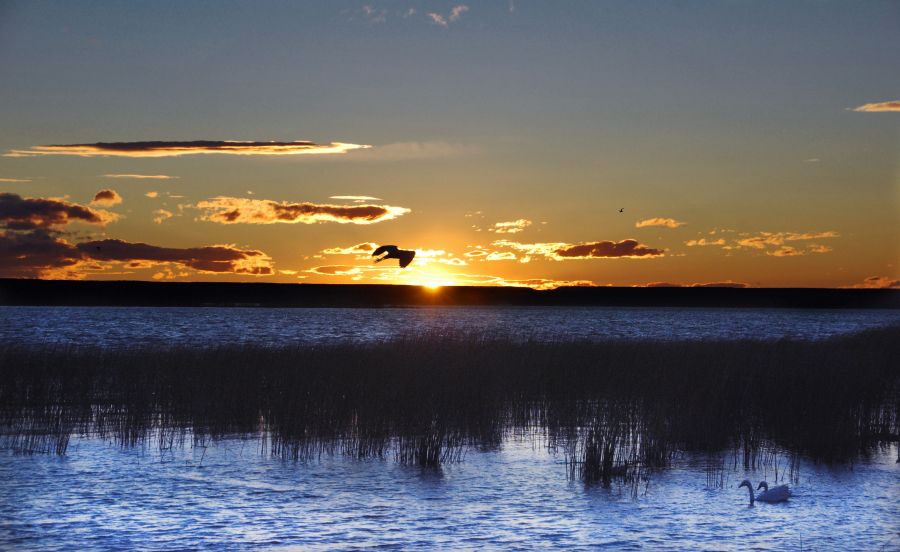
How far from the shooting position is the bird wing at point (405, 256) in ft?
60.6

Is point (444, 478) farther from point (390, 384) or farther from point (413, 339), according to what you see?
point (413, 339)

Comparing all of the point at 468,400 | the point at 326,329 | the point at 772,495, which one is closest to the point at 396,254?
the point at 468,400

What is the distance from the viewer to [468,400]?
63.7 ft

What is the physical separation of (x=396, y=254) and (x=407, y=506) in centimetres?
650

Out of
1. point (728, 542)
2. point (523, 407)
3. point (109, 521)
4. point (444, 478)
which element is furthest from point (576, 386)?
point (109, 521)

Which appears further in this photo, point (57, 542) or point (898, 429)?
point (898, 429)

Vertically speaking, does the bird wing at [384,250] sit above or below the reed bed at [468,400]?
above

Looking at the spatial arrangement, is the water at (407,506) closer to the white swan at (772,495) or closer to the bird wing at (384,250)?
the white swan at (772,495)

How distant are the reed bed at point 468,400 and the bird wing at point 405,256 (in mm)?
2592

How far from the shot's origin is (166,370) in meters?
23.0

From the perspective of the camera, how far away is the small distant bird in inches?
705

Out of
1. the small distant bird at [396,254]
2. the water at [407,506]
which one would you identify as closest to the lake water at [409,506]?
the water at [407,506]

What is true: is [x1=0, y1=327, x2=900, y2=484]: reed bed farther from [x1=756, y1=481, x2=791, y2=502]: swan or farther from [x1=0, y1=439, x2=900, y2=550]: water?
[x1=756, y1=481, x2=791, y2=502]: swan

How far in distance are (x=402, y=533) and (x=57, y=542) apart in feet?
12.8
